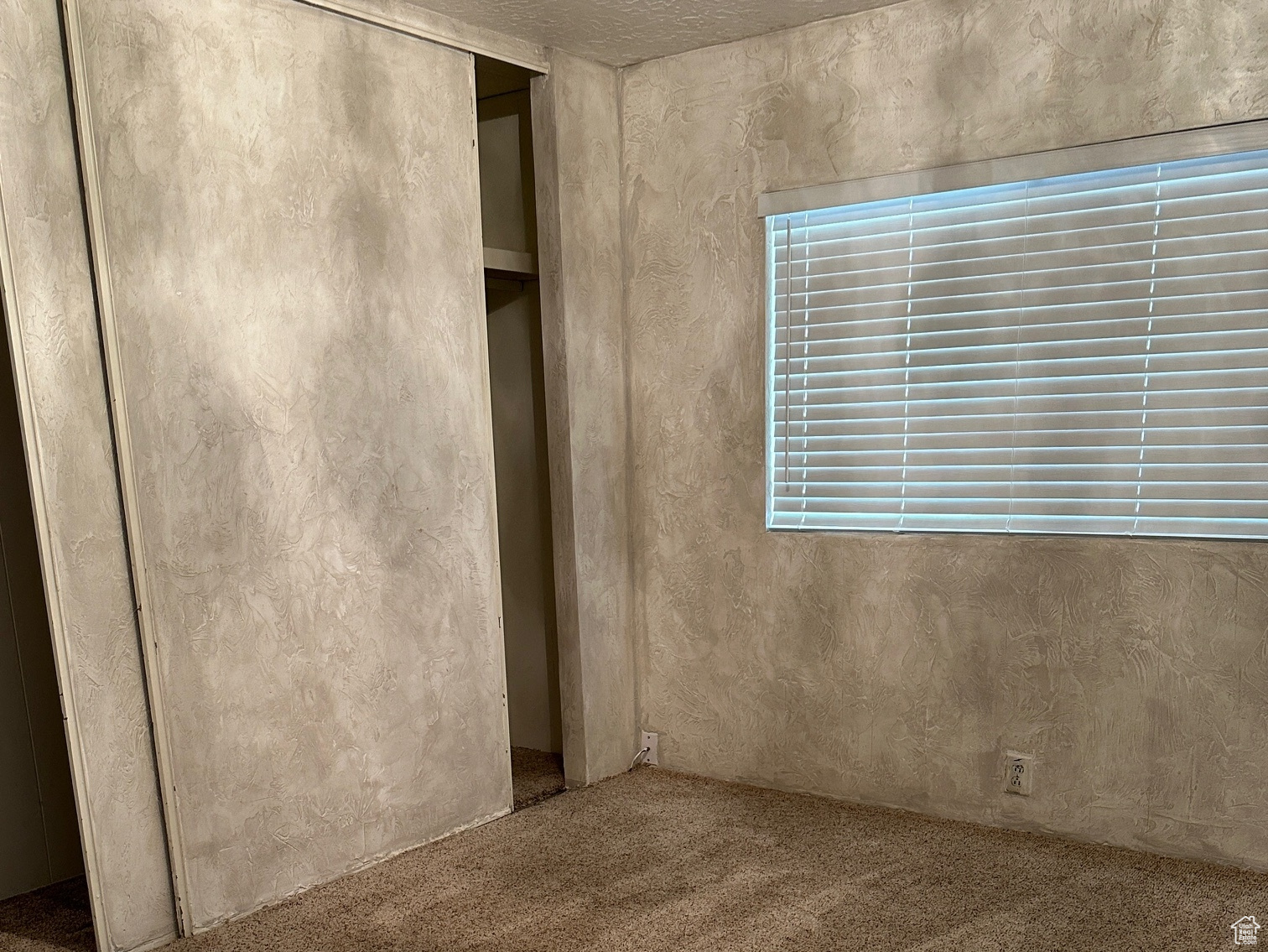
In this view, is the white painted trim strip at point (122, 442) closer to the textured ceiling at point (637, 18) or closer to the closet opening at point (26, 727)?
the closet opening at point (26, 727)

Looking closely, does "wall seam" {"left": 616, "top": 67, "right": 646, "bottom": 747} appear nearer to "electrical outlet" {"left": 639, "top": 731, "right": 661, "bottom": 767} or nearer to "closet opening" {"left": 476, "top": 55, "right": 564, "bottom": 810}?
"electrical outlet" {"left": 639, "top": 731, "right": 661, "bottom": 767}

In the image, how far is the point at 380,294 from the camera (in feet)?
9.17

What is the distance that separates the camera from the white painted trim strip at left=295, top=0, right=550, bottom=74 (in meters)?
2.66

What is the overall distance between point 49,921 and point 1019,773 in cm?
283

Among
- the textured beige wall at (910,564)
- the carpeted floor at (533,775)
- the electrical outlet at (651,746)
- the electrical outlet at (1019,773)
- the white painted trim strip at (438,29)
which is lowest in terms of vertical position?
the carpeted floor at (533,775)

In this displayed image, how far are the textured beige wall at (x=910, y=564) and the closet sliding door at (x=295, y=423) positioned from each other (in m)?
0.74

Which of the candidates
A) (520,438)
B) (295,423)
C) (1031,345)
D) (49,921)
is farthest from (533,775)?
(1031,345)

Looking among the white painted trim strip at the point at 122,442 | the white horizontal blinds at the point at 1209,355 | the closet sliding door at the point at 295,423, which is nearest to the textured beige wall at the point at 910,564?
the white horizontal blinds at the point at 1209,355

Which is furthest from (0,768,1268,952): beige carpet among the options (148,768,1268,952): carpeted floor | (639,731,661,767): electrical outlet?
(639,731,661,767): electrical outlet

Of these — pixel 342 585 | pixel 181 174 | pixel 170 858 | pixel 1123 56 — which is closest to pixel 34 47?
pixel 181 174

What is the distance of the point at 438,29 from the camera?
2867 mm

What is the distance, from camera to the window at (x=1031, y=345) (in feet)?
8.40

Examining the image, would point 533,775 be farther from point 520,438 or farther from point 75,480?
point 75,480

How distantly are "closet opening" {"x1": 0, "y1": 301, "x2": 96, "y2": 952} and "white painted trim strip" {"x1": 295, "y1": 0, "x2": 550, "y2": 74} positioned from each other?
1369mm
